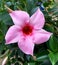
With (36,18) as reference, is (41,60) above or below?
below

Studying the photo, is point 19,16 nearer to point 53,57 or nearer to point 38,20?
point 38,20

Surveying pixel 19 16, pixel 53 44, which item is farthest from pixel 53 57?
pixel 19 16

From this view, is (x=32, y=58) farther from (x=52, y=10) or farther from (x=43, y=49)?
(x=52, y=10)

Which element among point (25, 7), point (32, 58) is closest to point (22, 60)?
point (32, 58)

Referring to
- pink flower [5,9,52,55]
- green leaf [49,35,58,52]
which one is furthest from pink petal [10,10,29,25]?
green leaf [49,35,58,52]

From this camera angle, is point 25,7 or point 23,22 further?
point 25,7

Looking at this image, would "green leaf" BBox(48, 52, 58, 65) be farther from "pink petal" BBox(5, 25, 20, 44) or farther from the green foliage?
"pink petal" BBox(5, 25, 20, 44)

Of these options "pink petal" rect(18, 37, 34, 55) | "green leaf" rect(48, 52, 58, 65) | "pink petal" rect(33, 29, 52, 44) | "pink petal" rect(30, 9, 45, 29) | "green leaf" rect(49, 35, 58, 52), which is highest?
"pink petal" rect(30, 9, 45, 29)
